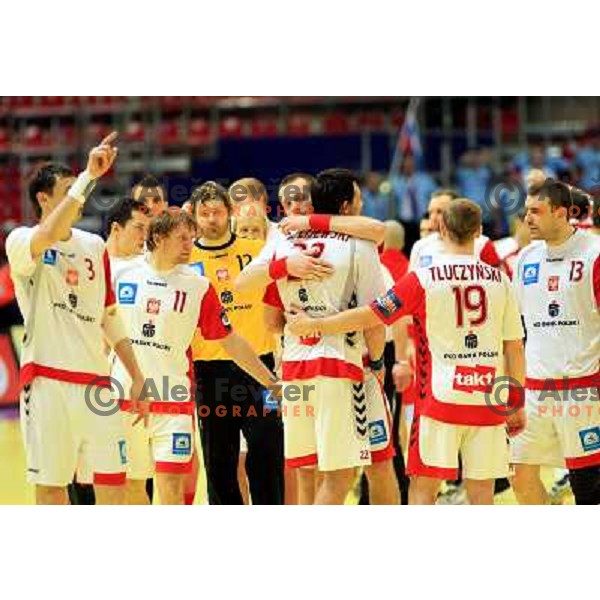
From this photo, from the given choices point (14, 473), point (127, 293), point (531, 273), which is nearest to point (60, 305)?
point (127, 293)

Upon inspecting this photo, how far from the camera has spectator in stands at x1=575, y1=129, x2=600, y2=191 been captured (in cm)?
1727

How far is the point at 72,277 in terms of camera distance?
26.6ft

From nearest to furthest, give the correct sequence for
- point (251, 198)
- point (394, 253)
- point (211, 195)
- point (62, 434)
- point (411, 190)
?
point (62, 434)
point (211, 195)
point (251, 198)
point (394, 253)
point (411, 190)

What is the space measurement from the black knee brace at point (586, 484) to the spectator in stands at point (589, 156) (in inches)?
327

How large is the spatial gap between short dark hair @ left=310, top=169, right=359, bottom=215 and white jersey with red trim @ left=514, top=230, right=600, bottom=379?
136 centimetres

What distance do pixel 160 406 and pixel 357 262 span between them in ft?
4.90

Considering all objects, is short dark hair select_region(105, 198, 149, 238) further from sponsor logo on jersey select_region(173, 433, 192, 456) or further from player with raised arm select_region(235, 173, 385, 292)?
sponsor logo on jersey select_region(173, 433, 192, 456)

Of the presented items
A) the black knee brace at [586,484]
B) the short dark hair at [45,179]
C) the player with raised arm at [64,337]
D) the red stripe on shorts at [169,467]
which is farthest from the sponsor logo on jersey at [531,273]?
the short dark hair at [45,179]

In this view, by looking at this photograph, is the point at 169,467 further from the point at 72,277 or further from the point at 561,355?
the point at 561,355

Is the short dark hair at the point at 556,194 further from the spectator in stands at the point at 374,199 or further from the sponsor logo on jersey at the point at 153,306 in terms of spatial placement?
the spectator in stands at the point at 374,199

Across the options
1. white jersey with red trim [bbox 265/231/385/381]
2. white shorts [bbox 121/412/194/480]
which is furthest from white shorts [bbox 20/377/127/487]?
white jersey with red trim [bbox 265/231/385/381]

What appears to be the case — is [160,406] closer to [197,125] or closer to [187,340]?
[187,340]

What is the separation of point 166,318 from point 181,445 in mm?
755
